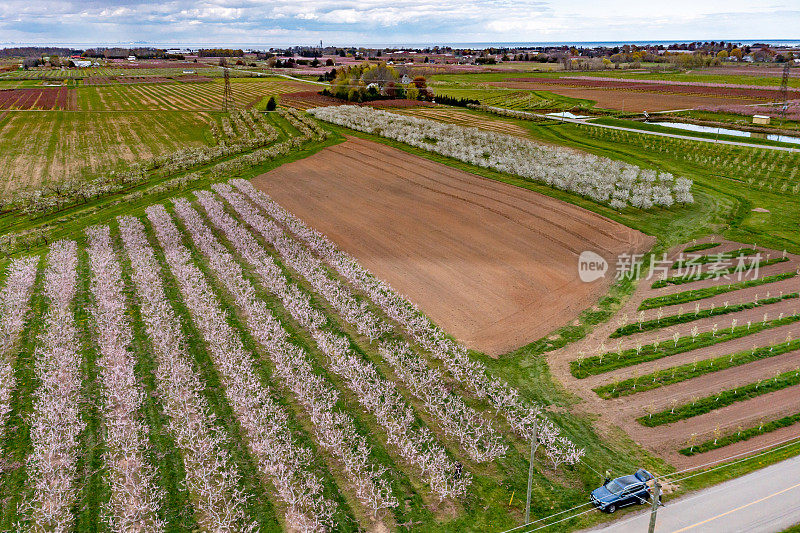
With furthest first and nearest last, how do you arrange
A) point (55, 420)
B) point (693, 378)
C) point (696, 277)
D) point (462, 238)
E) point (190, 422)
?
point (462, 238), point (696, 277), point (693, 378), point (190, 422), point (55, 420)

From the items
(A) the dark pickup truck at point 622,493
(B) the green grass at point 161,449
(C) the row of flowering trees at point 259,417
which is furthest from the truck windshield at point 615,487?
(B) the green grass at point 161,449

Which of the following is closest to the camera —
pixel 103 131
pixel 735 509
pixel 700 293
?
pixel 735 509

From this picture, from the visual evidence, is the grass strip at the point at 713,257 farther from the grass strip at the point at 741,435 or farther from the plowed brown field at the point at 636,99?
the plowed brown field at the point at 636,99

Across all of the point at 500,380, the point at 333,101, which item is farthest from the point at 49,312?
the point at 333,101

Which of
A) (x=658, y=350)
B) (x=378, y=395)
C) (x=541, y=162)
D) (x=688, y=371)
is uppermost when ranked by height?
(x=541, y=162)

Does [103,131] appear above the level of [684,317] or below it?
above

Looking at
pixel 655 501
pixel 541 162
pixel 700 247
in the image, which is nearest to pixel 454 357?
pixel 655 501

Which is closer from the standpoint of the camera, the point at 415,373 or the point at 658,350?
the point at 415,373

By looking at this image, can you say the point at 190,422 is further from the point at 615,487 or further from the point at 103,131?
the point at 103,131

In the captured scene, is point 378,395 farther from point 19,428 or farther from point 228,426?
point 19,428
